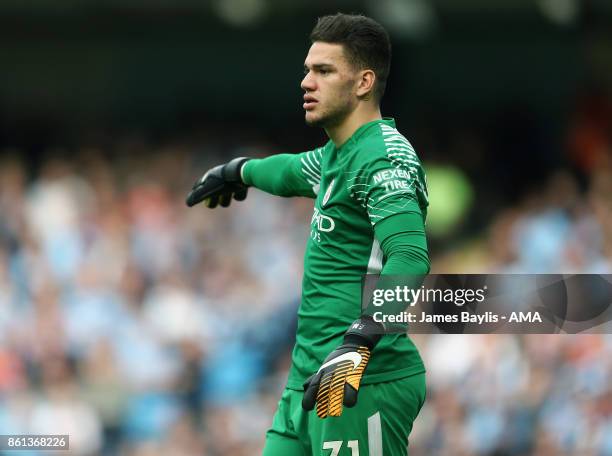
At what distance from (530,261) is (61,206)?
5.40 m

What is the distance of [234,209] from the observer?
44.3ft

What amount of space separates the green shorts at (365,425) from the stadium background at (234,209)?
389 cm

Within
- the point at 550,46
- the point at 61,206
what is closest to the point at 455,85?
the point at 550,46

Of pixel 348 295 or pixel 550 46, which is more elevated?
pixel 550 46

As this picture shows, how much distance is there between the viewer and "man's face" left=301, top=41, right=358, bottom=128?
4.77 m

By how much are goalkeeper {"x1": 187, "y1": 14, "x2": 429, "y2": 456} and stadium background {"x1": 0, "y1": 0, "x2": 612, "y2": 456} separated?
3962 mm

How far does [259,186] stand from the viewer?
5.59 m

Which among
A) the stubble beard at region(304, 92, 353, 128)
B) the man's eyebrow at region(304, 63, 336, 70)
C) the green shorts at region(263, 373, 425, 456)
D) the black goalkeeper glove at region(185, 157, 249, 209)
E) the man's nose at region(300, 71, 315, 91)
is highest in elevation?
the black goalkeeper glove at region(185, 157, 249, 209)

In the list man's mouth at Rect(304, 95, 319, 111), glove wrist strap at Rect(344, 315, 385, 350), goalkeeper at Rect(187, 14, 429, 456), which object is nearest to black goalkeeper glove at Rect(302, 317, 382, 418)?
glove wrist strap at Rect(344, 315, 385, 350)

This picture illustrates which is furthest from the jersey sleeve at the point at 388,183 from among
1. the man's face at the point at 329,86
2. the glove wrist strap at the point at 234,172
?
the glove wrist strap at the point at 234,172

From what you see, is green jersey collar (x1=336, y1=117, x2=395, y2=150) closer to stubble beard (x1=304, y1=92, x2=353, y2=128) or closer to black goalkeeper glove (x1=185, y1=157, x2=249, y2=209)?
stubble beard (x1=304, y1=92, x2=353, y2=128)

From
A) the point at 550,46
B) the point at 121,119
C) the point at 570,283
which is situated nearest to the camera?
the point at 570,283

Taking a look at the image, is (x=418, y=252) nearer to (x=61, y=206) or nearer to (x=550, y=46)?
(x=61, y=206)

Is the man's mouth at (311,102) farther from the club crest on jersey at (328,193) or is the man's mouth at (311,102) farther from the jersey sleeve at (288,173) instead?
the jersey sleeve at (288,173)
